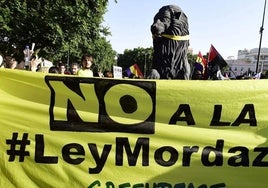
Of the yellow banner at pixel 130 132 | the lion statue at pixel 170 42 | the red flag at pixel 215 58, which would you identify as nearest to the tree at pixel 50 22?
the red flag at pixel 215 58

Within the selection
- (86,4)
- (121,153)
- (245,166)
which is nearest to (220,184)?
(245,166)

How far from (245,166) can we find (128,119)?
3.22 feet

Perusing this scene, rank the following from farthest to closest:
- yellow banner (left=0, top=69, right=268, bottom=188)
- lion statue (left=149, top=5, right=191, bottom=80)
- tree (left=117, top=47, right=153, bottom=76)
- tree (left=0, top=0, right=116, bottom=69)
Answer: tree (left=117, top=47, right=153, bottom=76)
tree (left=0, top=0, right=116, bottom=69)
lion statue (left=149, top=5, right=191, bottom=80)
yellow banner (left=0, top=69, right=268, bottom=188)

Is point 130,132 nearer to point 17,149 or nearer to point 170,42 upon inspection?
point 17,149

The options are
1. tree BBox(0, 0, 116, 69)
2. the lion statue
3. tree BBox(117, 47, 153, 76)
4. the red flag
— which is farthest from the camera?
tree BBox(117, 47, 153, 76)

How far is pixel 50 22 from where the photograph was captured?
1267 inches

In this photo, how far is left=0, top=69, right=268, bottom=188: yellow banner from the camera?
12.6ft

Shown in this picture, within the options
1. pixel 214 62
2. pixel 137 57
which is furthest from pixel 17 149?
pixel 137 57

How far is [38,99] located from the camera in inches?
156

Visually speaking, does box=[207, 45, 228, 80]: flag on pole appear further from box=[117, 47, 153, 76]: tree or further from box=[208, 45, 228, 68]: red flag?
box=[117, 47, 153, 76]: tree

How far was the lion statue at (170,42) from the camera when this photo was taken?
6.06 meters

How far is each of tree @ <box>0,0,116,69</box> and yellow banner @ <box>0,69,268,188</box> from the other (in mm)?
27762

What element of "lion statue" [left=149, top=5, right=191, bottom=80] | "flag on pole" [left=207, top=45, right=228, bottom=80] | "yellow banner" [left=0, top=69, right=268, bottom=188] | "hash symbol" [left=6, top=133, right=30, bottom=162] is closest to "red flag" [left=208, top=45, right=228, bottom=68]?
"flag on pole" [left=207, top=45, right=228, bottom=80]

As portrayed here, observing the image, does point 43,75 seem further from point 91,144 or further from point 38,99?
point 91,144
